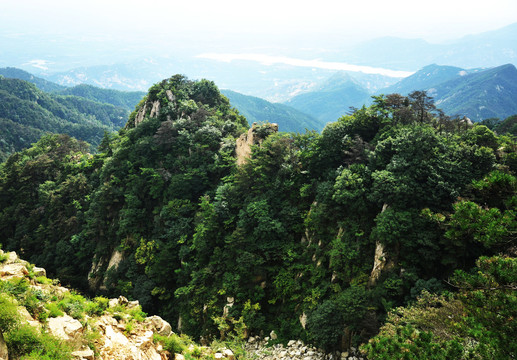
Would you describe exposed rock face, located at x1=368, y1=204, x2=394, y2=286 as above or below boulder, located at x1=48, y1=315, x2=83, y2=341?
below

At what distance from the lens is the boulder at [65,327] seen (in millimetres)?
9375

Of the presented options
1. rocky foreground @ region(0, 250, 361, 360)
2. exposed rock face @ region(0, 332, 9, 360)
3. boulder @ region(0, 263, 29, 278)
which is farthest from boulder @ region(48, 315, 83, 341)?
boulder @ region(0, 263, 29, 278)

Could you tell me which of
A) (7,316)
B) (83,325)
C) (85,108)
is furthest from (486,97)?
(7,316)

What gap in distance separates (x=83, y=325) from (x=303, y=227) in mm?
14991

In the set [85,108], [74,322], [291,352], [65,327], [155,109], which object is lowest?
[291,352]

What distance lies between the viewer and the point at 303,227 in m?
22.1

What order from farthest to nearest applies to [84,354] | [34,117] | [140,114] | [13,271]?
1. [34,117]
2. [140,114]
3. [13,271]
4. [84,354]

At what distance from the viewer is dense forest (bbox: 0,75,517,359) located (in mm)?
9695

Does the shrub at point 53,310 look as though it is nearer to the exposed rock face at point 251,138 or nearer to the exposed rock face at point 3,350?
the exposed rock face at point 3,350

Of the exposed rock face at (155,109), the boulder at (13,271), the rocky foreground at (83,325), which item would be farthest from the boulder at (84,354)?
the exposed rock face at (155,109)

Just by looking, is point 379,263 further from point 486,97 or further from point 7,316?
point 486,97

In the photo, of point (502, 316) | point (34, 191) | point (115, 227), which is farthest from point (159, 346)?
point (34, 191)

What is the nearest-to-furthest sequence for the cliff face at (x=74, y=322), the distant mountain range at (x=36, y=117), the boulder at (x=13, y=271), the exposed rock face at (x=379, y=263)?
the cliff face at (x=74, y=322), the boulder at (x=13, y=271), the exposed rock face at (x=379, y=263), the distant mountain range at (x=36, y=117)

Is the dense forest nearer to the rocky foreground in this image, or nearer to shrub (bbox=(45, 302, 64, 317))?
the rocky foreground
